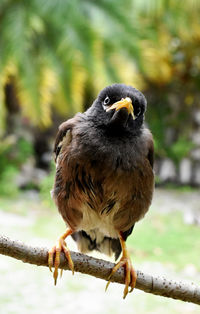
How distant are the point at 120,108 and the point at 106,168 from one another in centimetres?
27

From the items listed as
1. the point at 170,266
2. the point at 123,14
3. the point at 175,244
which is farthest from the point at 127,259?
the point at 123,14

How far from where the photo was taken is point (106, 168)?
1600mm

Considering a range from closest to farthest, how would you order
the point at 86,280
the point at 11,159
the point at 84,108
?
the point at 86,280 < the point at 84,108 < the point at 11,159

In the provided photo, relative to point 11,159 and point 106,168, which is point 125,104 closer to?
point 106,168

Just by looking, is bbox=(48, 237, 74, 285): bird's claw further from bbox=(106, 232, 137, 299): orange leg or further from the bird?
bbox=(106, 232, 137, 299): orange leg

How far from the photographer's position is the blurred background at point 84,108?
341cm

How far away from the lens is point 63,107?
6398 mm

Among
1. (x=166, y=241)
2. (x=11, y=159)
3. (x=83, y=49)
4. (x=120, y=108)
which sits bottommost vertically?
(x=166, y=241)

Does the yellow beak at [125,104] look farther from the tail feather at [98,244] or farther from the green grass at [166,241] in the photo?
the green grass at [166,241]

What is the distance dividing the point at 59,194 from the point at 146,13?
5368 millimetres

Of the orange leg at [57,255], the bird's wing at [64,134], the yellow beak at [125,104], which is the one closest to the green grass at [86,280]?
the orange leg at [57,255]

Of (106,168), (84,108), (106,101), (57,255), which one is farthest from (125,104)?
(84,108)

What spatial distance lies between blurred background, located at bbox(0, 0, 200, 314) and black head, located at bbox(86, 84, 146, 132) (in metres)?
1.77

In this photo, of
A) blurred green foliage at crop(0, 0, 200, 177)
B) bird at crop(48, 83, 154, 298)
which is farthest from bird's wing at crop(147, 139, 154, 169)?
blurred green foliage at crop(0, 0, 200, 177)
